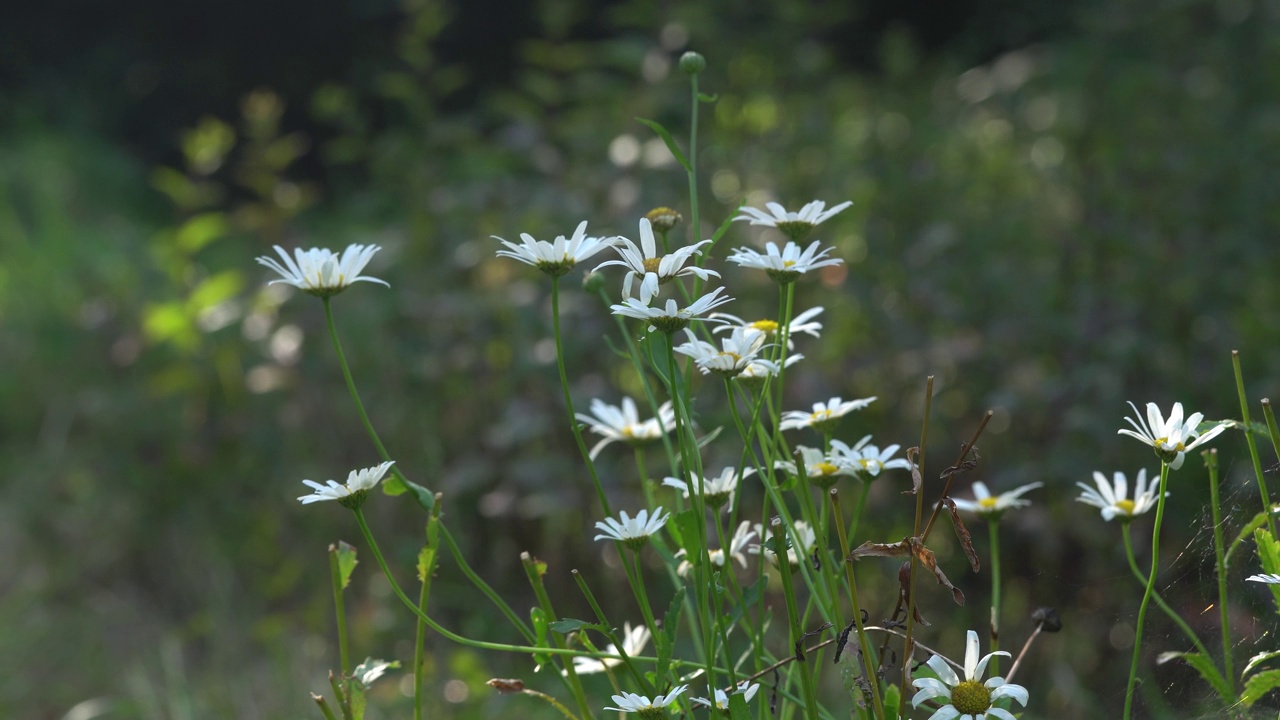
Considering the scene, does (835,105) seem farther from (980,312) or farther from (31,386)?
(31,386)

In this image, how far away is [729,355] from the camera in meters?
0.61

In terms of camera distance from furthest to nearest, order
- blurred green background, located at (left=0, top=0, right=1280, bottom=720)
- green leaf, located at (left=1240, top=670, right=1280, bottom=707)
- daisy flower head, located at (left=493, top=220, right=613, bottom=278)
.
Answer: blurred green background, located at (left=0, top=0, right=1280, bottom=720) < daisy flower head, located at (left=493, top=220, right=613, bottom=278) < green leaf, located at (left=1240, top=670, right=1280, bottom=707)

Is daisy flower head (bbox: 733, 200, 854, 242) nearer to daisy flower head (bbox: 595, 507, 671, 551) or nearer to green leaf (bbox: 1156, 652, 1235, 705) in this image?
daisy flower head (bbox: 595, 507, 671, 551)

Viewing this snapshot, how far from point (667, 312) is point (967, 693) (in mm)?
246

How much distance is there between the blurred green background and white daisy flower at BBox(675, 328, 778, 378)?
0.87m

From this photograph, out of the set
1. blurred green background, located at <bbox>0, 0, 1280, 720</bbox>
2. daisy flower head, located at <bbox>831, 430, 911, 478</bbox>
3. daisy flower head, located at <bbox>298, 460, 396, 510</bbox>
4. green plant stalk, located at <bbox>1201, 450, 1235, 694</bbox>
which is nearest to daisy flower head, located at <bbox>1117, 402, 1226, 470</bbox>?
green plant stalk, located at <bbox>1201, 450, 1235, 694</bbox>

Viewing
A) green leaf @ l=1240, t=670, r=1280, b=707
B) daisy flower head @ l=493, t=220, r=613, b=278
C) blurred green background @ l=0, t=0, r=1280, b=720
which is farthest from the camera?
blurred green background @ l=0, t=0, r=1280, b=720

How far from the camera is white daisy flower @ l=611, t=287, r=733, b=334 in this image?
1.83ft

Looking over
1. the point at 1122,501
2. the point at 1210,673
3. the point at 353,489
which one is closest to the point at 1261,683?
the point at 1210,673

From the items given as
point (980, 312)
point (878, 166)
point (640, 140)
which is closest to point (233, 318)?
point (640, 140)

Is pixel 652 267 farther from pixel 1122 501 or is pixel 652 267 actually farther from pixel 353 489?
pixel 1122 501

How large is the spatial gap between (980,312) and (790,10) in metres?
0.68

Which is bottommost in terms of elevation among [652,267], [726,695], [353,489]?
[726,695]

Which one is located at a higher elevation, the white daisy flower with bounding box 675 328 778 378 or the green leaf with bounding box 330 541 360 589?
the white daisy flower with bounding box 675 328 778 378
